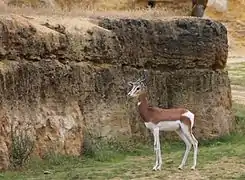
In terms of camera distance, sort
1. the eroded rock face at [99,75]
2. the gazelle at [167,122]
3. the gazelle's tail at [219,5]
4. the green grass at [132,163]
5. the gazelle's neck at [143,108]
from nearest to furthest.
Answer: the green grass at [132,163] < the gazelle at [167,122] < the gazelle's neck at [143,108] < the eroded rock face at [99,75] < the gazelle's tail at [219,5]

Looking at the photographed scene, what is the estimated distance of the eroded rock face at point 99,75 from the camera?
13.4 metres

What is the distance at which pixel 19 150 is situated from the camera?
42.5ft

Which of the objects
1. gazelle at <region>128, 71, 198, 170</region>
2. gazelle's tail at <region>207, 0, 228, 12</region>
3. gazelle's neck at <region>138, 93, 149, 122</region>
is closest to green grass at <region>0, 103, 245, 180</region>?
gazelle at <region>128, 71, 198, 170</region>

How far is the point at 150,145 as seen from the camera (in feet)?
51.8

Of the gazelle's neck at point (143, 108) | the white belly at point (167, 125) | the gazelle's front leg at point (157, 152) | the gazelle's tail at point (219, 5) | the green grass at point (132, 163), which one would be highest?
the gazelle's tail at point (219, 5)

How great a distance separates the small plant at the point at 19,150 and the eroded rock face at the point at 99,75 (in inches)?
4.3

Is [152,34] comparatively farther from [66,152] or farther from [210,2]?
[210,2]

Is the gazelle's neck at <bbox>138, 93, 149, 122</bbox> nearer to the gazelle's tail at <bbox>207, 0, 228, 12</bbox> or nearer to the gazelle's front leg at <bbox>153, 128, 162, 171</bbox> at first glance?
the gazelle's front leg at <bbox>153, 128, 162, 171</bbox>

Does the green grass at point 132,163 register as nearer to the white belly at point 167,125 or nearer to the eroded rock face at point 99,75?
the eroded rock face at point 99,75

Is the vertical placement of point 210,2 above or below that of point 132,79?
above

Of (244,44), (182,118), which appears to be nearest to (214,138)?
(182,118)

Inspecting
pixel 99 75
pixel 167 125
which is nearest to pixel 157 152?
pixel 167 125

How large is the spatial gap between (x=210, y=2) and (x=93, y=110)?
25.8 metres

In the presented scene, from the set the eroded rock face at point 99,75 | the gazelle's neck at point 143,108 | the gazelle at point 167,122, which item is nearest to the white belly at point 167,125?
the gazelle at point 167,122
